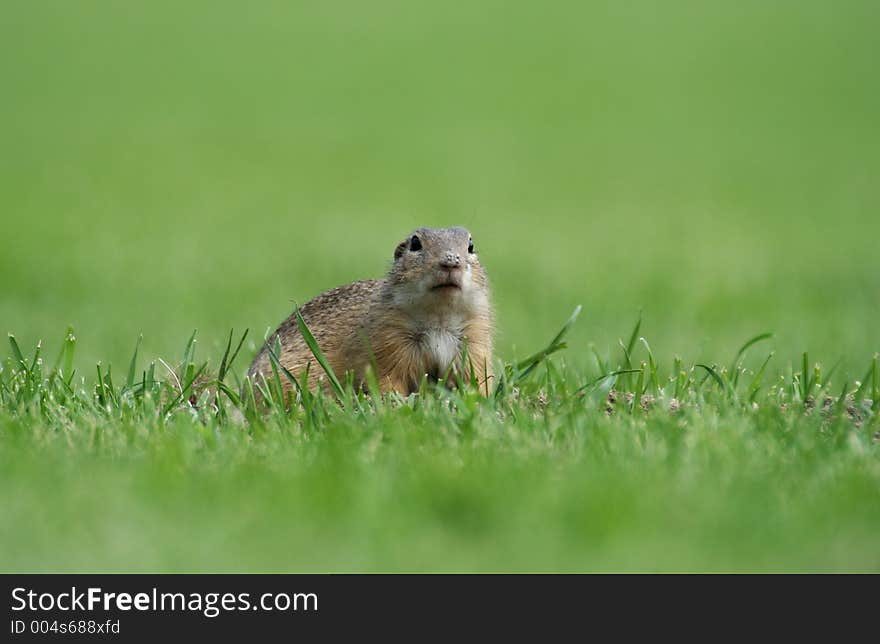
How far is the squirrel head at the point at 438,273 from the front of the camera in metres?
5.88

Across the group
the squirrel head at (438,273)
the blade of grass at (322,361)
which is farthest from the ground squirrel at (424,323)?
the blade of grass at (322,361)

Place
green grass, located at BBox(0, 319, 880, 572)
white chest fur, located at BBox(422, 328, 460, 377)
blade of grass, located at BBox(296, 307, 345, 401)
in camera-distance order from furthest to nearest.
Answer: white chest fur, located at BBox(422, 328, 460, 377) < blade of grass, located at BBox(296, 307, 345, 401) < green grass, located at BBox(0, 319, 880, 572)

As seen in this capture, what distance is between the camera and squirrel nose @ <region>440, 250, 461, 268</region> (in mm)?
5844

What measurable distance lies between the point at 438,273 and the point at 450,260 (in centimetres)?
8

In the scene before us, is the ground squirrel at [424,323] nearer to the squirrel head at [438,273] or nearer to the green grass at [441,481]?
the squirrel head at [438,273]

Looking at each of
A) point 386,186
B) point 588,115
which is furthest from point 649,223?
point 588,115

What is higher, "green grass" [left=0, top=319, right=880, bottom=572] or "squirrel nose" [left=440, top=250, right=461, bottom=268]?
"squirrel nose" [left=440, top=250, right=461, bottom=268]

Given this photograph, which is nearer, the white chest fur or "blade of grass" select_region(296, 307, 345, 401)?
"blade of grass" select_region(296, 307, 345, 401)

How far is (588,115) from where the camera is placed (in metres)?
29.0

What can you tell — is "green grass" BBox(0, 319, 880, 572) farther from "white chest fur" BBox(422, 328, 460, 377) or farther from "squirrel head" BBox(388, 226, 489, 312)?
"squirrel head" BBox(388, 226, 489, 312)

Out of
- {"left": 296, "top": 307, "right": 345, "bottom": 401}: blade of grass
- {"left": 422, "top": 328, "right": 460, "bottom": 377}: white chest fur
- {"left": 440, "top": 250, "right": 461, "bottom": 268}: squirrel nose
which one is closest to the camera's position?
{"left": 296, "top": 307, "right": 345, "bottom": 401}: blade of grass

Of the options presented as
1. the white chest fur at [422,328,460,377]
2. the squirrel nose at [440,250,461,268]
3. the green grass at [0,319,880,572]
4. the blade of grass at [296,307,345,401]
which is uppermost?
the squirrel nose at [440,250,461,268]

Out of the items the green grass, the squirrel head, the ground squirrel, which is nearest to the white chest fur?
the ground squirrel

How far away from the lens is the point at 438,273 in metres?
5.88
